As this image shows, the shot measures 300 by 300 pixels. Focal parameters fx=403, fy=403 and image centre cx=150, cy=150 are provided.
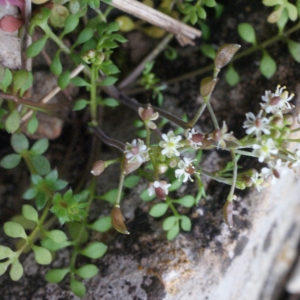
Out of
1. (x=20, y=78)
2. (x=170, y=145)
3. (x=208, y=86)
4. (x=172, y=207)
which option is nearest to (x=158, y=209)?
(x=172, y=207)

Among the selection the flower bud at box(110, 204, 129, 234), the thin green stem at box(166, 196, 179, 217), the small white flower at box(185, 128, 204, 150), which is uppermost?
the small white flower at box(185, 128, 204, 150)

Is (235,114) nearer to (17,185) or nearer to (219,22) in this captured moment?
(219,22)

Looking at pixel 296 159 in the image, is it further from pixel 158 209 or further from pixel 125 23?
pixel 125 23

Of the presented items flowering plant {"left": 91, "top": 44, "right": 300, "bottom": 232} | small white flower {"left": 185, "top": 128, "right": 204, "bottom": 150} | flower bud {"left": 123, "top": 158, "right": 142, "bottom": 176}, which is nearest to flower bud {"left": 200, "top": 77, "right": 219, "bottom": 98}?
flowering plant {"left": 91, "top": 44, "right": 300, "bottom": 232}

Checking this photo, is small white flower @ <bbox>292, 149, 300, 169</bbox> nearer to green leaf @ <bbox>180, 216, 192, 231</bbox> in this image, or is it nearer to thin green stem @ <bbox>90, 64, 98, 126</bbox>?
green leaf @ <bbox>180, 216, 192, 231</bbox>

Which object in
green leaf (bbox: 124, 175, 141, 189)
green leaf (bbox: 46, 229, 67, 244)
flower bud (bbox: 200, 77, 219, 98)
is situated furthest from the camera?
green leaf (bbox: 124, 175, 141, 189)

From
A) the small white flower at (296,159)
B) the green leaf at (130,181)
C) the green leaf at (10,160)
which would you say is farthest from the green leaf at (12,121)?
the small white flower at (296,159)

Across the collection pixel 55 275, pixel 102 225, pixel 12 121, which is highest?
pixel 12 121

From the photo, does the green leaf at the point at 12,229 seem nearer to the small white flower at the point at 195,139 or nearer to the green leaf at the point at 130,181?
the green leaf at the point at 130,181

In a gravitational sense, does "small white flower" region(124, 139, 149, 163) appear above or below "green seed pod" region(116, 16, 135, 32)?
below
